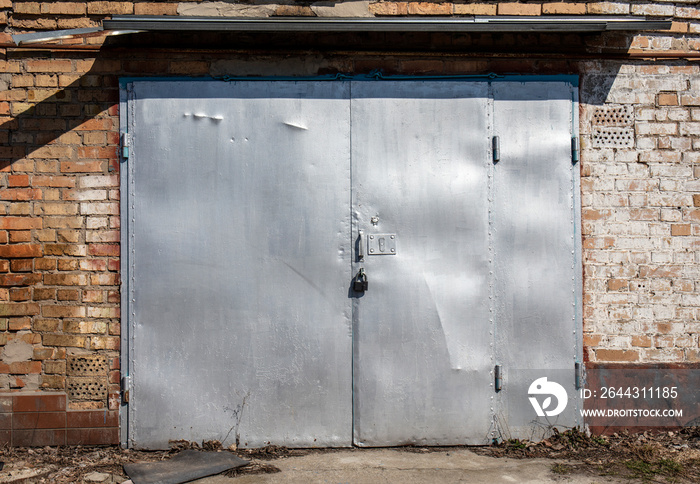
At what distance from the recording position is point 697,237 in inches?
155

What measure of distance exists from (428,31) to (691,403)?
3.22 m

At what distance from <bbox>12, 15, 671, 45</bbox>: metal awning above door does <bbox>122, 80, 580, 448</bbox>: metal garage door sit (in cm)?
38

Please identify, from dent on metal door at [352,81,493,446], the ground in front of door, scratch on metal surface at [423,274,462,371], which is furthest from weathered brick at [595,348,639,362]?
scratch on metal surface at [423,274,462,371]

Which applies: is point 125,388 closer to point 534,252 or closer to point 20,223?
point 20,223

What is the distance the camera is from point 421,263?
150 inches

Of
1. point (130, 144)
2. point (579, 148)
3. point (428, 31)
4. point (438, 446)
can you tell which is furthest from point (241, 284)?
point (579, 148)

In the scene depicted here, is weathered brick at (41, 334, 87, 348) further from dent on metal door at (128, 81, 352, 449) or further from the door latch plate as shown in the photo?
the door latch plate

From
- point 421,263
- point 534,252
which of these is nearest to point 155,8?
point 421,263

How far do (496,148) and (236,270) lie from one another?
2.01 m

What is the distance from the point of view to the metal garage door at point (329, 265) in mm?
3752

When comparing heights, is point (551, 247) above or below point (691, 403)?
above

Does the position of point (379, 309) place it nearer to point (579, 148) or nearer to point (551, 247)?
point (551, 247)

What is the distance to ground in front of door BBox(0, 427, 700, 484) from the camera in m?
3.35

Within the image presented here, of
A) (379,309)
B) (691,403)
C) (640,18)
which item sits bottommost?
(691,403)
